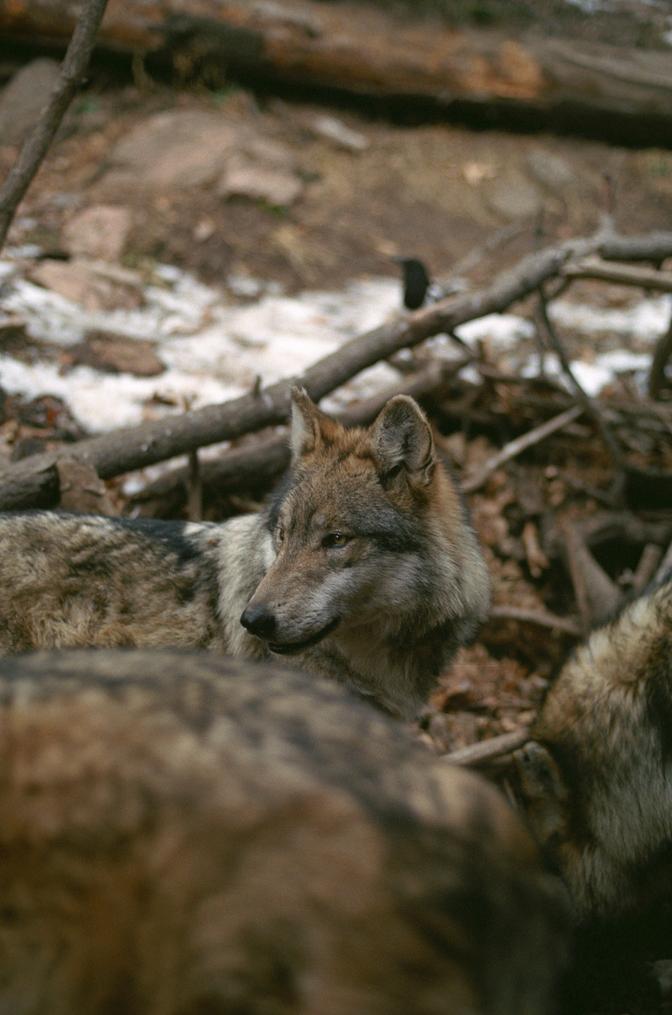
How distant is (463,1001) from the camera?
70.1 inches

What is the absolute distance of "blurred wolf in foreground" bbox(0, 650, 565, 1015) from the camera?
69.1 inches

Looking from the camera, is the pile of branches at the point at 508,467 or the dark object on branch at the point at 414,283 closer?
the pile of branches at the point at 508,467

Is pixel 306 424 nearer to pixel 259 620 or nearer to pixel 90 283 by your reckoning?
pixel 259 620

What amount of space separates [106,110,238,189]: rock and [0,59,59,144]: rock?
1.09 m

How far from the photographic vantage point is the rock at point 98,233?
31.2 ft

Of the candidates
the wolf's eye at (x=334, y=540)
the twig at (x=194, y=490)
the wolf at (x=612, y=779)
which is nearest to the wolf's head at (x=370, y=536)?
the wolf's eye at (x=334, y=540)

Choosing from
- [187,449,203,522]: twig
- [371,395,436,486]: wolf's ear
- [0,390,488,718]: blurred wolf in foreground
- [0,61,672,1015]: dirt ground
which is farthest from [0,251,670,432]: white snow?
[371,395,436,486]: wolf's ear

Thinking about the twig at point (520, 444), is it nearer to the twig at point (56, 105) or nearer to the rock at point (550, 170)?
the twig at point (56, 105)

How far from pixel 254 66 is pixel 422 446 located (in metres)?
9.83

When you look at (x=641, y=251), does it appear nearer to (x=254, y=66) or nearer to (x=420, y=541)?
(x=420, y=541)

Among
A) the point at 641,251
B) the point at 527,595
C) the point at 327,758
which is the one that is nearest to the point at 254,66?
the point at 641,251

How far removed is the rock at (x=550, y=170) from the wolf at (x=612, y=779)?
398 inches

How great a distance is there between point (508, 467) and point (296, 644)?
13.4 ft

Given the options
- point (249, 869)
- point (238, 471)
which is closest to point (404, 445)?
point (238, 471)
